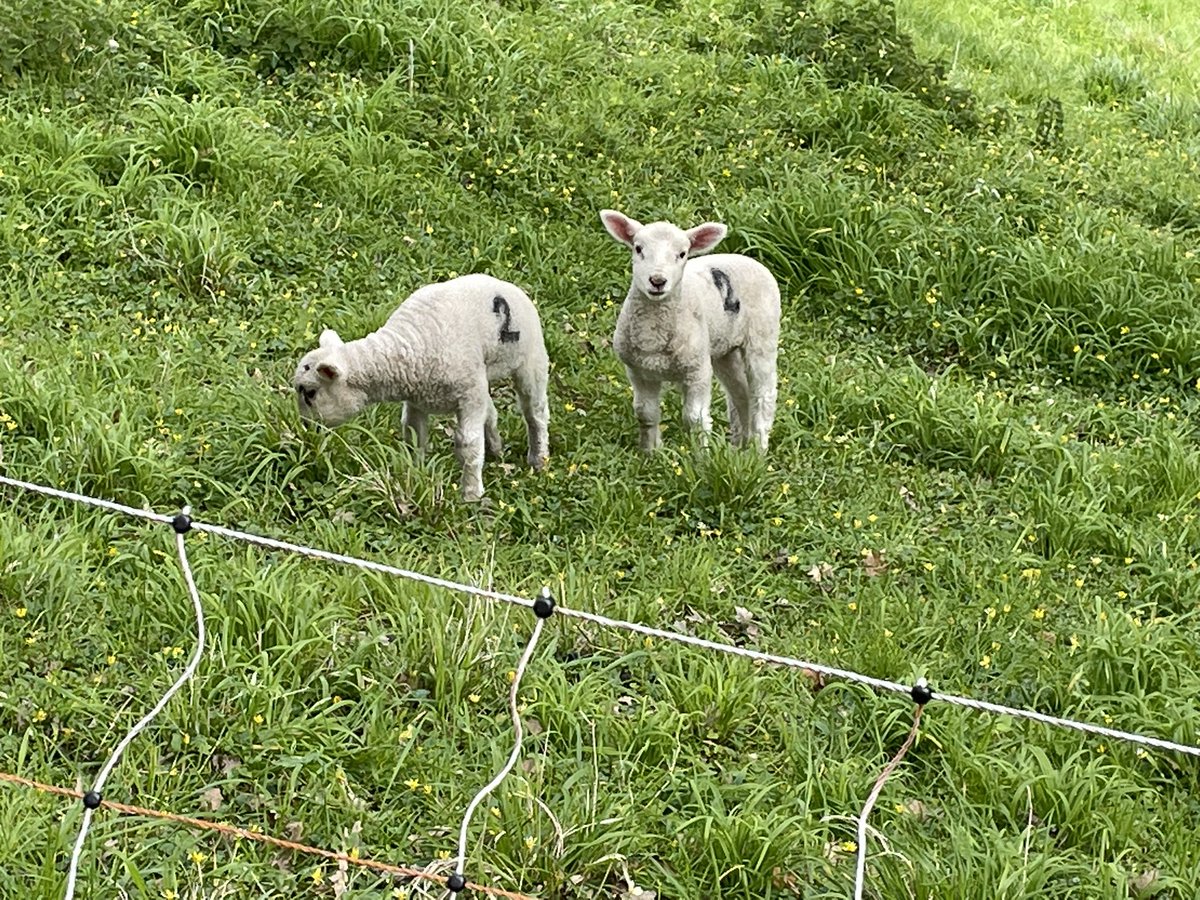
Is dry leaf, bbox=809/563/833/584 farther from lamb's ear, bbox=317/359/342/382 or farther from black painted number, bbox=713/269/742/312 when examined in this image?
lamb's ear, bbox=317/359/342/382

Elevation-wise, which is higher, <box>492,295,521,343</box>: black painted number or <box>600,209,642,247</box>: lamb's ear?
<box>600,209,642,247</box>: lamb's ear

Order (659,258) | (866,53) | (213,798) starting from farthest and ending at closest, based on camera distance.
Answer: (866,53)
(659,258)
(213,798)

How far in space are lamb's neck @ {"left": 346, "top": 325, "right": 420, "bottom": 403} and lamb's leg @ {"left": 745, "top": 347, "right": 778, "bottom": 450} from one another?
5.46 ft

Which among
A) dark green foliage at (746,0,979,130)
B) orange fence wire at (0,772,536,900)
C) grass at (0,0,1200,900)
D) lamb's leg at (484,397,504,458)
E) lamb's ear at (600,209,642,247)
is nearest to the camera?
orange fence wire at (0,772,536,900)

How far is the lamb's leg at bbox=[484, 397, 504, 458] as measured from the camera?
19.1 feet

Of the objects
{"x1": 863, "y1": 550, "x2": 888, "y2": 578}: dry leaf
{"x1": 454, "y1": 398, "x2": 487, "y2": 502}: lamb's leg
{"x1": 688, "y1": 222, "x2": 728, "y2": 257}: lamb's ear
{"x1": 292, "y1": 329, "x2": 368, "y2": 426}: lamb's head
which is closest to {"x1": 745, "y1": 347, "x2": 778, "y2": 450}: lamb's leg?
{"x1": 688, "y1": 222, "x2": 728, "y2": 257}: lamb's ear

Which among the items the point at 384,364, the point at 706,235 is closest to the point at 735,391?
the point at 706,235

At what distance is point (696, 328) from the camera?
562 centimetres

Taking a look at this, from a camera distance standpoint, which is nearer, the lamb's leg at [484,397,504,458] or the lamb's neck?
the lamb's neck

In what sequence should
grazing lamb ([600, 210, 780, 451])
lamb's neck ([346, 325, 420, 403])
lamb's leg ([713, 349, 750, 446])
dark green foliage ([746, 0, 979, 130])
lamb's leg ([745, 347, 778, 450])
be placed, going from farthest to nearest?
dark green foliage ([746, 0, 979, 130]) < lamb's leg ([713, 349, 750, 446]) < lamb's leg ([745, 347, 778, 450]) < grazing lamb ([600, 210, 780, 451]) < lamb's neck ([346, 325, 420, 403])

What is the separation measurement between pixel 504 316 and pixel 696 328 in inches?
32.6

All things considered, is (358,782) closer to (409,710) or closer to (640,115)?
(409,710)

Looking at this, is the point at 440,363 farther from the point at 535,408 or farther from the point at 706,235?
the point at 706,235

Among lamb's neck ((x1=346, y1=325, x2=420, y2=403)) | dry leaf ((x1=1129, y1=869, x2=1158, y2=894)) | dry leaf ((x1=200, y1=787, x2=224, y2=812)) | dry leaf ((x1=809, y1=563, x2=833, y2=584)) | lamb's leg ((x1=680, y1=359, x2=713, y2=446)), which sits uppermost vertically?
lamb's neck ((x1=346, y1=325, x2=420, y2=403))
